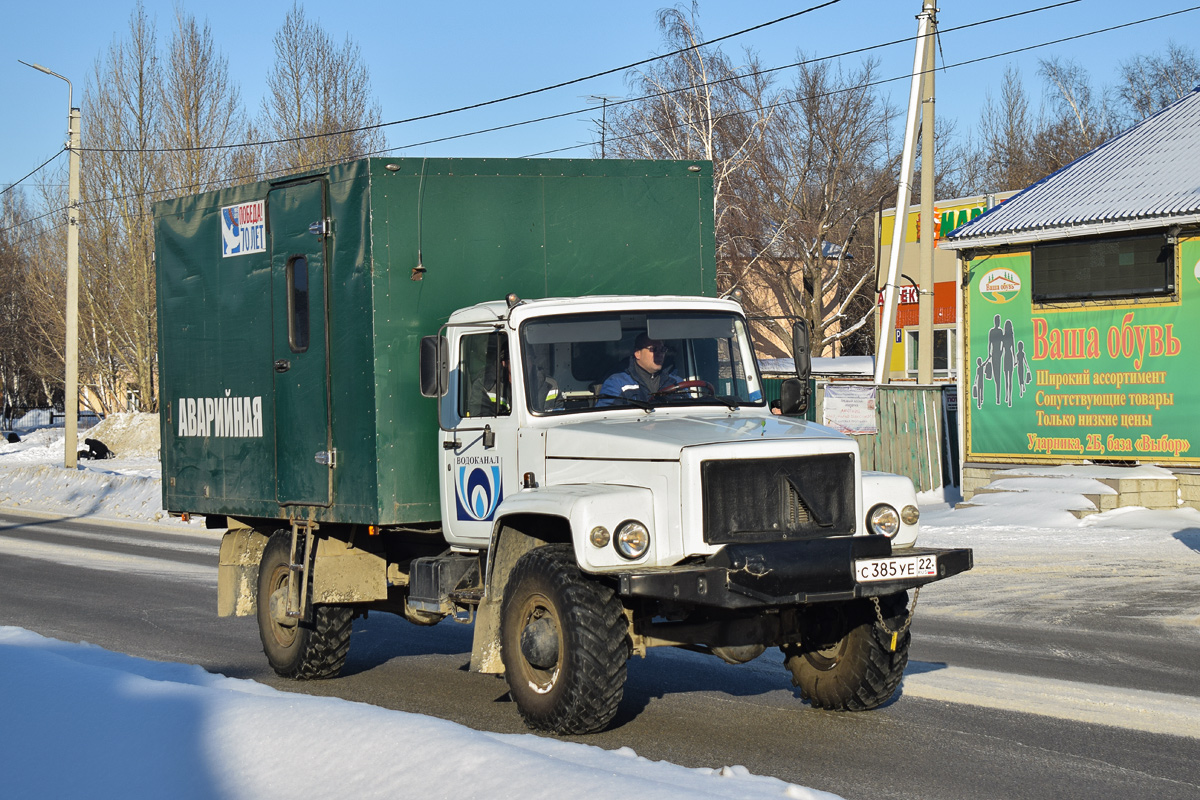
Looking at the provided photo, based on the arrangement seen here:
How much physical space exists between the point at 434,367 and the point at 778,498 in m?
2.37

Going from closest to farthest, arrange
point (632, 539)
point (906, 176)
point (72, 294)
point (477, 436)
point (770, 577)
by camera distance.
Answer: point (770, 577), point (632, 539), point (477, 436), point (906, 176), point (72, 294)

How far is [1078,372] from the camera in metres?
19.9

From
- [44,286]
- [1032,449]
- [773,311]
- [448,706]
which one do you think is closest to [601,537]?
[448,706]

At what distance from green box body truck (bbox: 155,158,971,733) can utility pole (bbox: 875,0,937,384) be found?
13795 mm

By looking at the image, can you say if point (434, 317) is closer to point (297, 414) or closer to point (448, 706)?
point (297, 414)

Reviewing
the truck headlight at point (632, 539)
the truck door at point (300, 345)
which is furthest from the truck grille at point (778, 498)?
the truck door at point (300, 345)

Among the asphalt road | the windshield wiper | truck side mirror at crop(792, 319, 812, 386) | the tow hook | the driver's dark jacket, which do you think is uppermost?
truck side mirror at crop(792, 319, 812, 386)

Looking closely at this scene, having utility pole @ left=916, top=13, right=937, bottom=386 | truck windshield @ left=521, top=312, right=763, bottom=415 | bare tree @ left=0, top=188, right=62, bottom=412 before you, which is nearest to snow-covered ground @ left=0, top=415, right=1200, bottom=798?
truck windshield @ left=521, top=312, right=763, bottom=415

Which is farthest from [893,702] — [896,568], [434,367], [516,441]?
[434,367]

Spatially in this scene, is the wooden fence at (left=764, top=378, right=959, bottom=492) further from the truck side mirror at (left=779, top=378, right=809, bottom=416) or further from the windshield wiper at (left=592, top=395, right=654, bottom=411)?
the windshield wiper at (left=592, top=395, right=654, bottom=411)

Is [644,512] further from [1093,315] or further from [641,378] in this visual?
[1093,315]

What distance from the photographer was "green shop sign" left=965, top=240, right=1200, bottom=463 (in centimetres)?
1881

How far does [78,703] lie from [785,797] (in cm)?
341

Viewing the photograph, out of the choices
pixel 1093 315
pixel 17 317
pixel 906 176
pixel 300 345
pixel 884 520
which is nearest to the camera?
pixel 884 520
